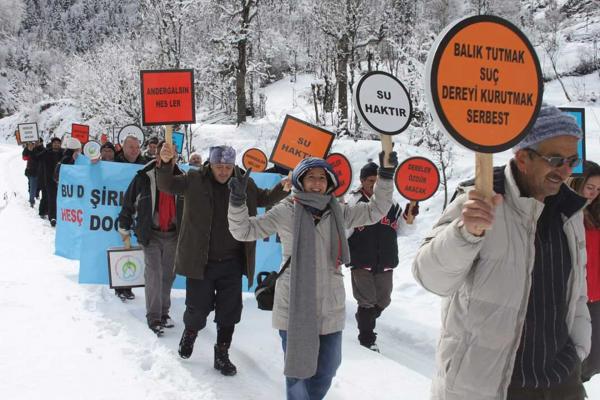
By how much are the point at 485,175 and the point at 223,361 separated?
3.34 meters

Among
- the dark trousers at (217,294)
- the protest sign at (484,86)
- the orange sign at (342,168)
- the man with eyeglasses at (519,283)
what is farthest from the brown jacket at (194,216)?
the protest sign at (484,86)

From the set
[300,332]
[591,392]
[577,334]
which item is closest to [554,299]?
[577,334]

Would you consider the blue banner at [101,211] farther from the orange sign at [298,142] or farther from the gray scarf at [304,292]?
the gray scarf at [304,292]

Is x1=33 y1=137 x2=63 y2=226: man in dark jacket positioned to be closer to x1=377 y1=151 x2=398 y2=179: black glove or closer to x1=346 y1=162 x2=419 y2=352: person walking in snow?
x1=346 y1=162 x2=419 y2=352: person walking in snow

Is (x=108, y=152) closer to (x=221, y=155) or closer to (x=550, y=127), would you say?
(x=221, y=155)

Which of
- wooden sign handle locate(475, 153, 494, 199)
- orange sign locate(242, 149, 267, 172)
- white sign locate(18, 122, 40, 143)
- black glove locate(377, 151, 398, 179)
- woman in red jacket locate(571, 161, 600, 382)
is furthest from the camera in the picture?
white sign locate(18, 122, 40, 143)

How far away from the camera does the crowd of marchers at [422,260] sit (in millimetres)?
1918

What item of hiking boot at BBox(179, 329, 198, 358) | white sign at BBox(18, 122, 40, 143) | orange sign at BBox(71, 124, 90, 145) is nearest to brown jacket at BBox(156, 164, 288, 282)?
hiking boot at BBox(179, 329, 198, 358)

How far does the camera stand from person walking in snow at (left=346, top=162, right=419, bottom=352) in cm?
546

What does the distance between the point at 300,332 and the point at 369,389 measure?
4.28ft

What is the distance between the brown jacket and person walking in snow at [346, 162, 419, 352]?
138cm

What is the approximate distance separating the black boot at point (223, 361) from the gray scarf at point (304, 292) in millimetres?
1298

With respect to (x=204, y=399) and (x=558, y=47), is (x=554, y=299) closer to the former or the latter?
(x=204, y=399)

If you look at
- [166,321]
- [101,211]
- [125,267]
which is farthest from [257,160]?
[166,321]
